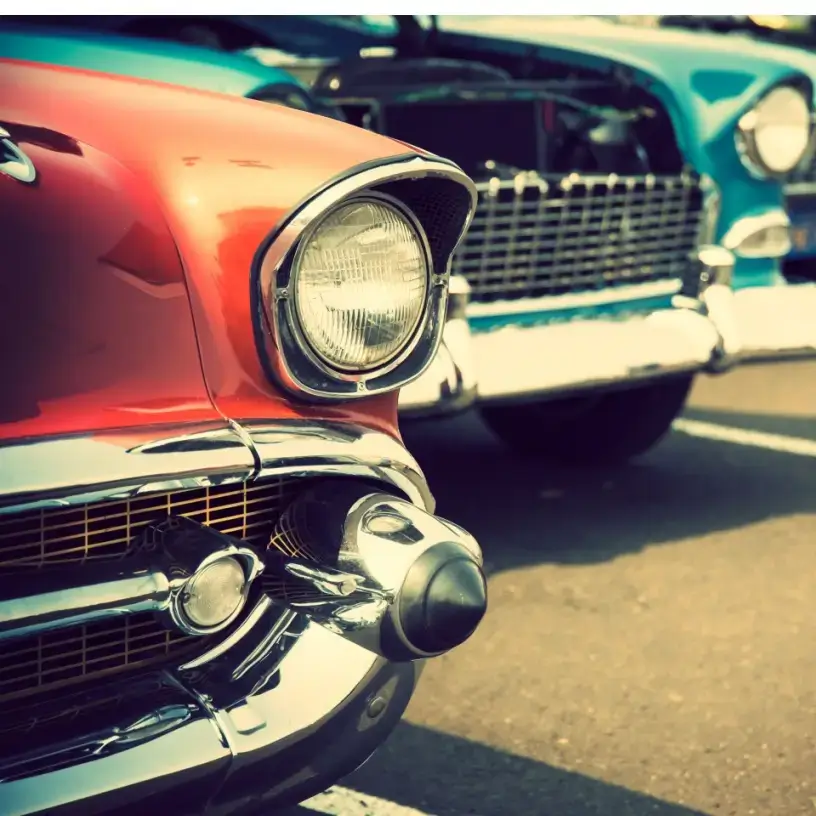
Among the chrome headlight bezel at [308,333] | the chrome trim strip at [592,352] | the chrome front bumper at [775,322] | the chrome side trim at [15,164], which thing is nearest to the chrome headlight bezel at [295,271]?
the chrome headlight bezel at [308,333]

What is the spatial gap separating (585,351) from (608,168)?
68 cm

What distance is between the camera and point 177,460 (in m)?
1.38

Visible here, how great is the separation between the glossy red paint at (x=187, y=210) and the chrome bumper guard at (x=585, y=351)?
0.90 metres

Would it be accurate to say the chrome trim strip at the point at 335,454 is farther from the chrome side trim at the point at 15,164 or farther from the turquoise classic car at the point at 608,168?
the turquoise classic car at the point at 608,168

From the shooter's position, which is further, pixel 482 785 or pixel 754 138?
pixel 754 138

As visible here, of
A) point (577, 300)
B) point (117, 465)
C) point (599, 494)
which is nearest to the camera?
point (117, 465)

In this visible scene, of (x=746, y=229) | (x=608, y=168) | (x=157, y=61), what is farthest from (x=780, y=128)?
(x=157, y=61)

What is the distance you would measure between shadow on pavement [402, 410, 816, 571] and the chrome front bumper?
0.43 metres

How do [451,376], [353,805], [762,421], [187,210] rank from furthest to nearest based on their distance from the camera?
[762,421] → [451,376] → [353,805] → [187,210]

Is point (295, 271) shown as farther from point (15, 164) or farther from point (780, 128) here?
point (780, 128)

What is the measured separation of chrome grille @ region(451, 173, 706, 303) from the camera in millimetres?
3018

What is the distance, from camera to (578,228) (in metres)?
3.15

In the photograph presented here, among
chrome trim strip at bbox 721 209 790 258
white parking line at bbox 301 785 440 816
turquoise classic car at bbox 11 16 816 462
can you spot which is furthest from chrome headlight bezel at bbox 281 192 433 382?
chrome trim strip at bbox 721 209 790 258
